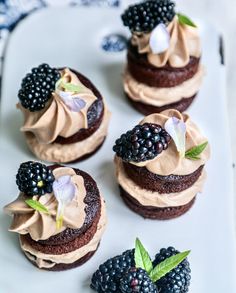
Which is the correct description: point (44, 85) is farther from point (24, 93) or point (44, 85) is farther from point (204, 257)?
point (204, 257)

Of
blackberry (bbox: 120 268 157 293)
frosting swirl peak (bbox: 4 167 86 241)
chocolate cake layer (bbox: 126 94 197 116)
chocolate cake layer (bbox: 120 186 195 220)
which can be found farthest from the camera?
chocolate cake layer (bbox: 126 94 197 116)

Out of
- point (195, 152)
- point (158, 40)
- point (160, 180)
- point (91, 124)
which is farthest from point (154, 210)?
point (158, 40)

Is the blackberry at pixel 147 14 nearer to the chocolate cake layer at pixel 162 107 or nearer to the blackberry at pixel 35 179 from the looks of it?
the chocolate cake layer at pixel 162 107

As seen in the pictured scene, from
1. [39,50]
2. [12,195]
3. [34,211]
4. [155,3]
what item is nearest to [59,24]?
[39,50]

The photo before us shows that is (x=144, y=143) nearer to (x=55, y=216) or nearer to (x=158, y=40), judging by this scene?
(x=55, y=216)

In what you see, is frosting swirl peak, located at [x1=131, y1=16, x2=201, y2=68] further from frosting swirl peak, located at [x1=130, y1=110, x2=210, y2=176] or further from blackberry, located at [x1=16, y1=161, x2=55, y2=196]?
blackberry, located at [x1=16, y1=161, x2=55, y2=196]

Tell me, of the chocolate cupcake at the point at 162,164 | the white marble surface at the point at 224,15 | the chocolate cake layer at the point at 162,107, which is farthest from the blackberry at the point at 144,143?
the white marble surface at the point at 224,15

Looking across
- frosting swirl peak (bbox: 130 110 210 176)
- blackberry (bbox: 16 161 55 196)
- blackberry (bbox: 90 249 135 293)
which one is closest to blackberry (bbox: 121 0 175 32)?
frosting swirl peak (bbox: 130 110 210 176)
